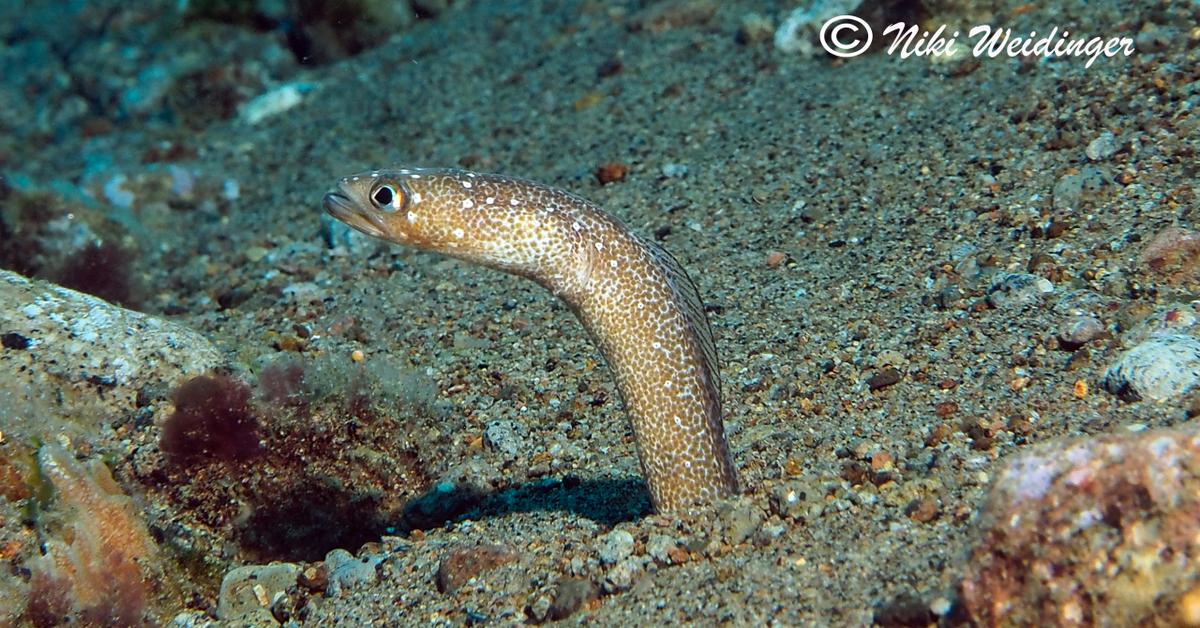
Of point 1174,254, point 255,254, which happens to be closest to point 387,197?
point 1174,254

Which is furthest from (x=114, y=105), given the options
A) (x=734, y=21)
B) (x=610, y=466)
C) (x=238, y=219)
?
(x=610, y=466)

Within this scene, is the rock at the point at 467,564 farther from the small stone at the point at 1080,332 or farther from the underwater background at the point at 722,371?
the small stone at the point at 1080,332

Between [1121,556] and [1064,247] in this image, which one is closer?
[1121,556]

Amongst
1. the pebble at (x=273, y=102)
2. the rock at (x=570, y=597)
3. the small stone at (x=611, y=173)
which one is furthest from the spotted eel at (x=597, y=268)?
the pebble at (x=273, y=102)

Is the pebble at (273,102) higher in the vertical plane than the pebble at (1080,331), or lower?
higher

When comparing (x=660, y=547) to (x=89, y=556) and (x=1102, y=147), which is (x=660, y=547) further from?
(x=1102, y=147)

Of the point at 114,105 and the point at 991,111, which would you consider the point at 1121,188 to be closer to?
the point at 991,111

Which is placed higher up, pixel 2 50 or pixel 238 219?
pixel 2 50
